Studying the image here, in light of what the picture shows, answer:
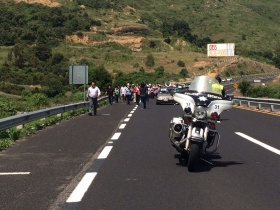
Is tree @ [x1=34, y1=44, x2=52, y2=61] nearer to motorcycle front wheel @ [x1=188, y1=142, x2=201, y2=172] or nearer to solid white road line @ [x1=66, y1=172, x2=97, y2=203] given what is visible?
solid white road line @ [x1=66, y1=172, x2=97, y2=203]

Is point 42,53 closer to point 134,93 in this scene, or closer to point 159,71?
point 159,71

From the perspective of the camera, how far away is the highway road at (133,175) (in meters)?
6.96

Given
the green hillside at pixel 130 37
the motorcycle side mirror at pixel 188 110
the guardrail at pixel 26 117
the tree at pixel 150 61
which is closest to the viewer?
the motorcycle side mirror at pixel 188 110

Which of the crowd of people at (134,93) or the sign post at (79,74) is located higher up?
the sign post at (79,74)

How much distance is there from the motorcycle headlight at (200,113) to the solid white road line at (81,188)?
2014mm

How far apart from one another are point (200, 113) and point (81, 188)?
8.23 feet

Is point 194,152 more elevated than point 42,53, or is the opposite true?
point 42,53

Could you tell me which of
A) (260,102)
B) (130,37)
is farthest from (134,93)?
(130,37)

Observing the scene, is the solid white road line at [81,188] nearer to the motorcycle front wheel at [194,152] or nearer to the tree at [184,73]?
the motorcycle front wheel at [194,152]

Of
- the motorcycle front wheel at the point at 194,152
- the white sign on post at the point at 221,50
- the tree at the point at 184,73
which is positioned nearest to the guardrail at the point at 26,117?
the motorcycle front wheel at the point at 194,152

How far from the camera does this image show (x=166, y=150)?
39.1ft

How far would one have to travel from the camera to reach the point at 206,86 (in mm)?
9758

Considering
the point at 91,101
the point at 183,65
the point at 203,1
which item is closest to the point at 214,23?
the point at 203,1

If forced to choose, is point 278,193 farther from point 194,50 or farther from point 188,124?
point 194,50
